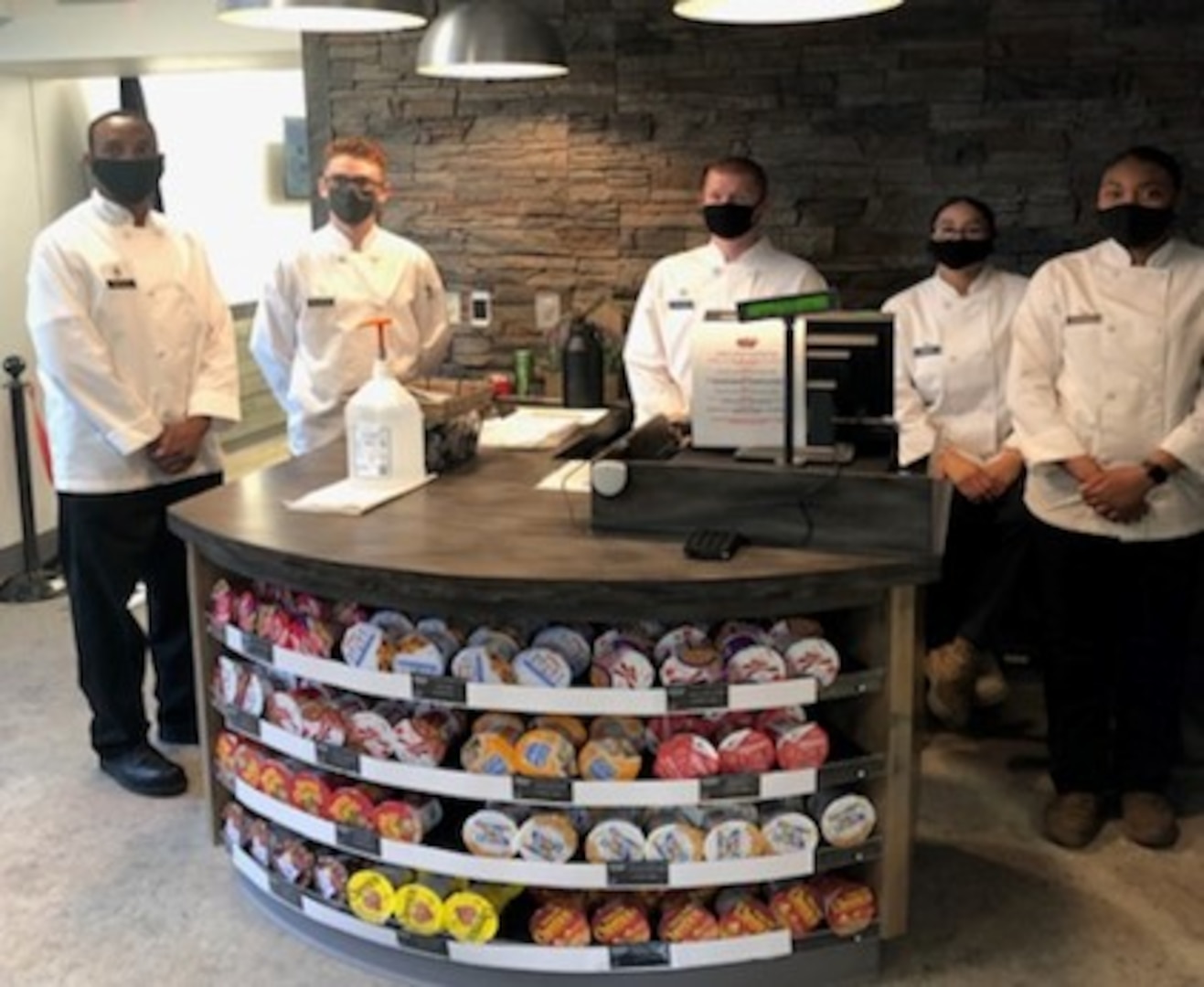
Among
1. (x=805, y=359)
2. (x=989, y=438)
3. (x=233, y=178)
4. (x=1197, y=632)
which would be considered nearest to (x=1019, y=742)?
(x=1197, y=632)

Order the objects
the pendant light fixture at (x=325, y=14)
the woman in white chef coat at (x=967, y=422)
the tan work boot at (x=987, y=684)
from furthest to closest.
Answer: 1. the tan work boot at (x=987, y=684)
2. the woman in white chef coat at (x=967, y=422)
3. the pendant light fixture at (x=325, y=14)

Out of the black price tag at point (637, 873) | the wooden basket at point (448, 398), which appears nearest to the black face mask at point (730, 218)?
the wooden basket at point (448, 398)

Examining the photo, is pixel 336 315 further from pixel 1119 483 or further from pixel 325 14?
pixel 1119 483

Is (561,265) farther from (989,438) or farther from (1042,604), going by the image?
(1042,604)

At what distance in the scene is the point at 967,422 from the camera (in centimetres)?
381

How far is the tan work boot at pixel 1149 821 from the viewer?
320cm

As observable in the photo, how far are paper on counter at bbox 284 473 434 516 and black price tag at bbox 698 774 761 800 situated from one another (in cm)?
86

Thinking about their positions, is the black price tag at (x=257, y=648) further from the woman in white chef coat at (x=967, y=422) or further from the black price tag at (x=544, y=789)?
the woman in white chef coat at (x=967, y=422)

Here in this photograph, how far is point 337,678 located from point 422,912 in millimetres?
463

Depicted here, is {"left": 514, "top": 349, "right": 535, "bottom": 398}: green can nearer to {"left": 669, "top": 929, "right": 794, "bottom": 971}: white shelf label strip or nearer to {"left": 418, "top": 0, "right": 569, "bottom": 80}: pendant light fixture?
{"left": 418, "top": 0, "right": 569, "bottom": 80}: pendant light fixture

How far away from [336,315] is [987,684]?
6.99 feet

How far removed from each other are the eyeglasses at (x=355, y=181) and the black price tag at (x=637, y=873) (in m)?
2.27

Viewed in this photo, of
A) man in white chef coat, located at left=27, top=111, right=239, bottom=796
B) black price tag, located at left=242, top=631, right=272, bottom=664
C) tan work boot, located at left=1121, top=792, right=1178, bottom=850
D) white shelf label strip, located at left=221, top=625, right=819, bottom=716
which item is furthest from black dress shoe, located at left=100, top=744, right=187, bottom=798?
tan work boot, located at left=1121, top=792, right=1178, bottom=850

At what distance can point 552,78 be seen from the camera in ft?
14.9
